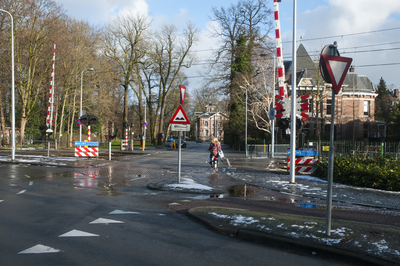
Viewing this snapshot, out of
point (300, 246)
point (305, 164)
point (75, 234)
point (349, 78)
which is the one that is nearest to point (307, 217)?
point (300, 246)

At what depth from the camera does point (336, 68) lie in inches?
192

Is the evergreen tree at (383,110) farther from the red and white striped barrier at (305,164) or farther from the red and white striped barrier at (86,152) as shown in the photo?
the red and white striped barrier at (86,152)

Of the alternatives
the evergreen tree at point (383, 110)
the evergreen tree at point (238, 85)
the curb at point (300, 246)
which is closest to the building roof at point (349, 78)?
the evergreen tree at point (383, 110)

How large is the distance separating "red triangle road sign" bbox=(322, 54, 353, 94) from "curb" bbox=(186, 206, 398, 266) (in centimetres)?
235

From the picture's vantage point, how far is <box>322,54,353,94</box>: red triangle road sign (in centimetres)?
485

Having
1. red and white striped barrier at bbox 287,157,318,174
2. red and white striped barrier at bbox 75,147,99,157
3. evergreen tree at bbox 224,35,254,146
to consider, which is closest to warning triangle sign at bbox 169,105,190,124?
red and white striped barrier at bbox 287,157,318,174

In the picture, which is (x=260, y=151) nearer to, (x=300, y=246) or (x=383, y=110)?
(x=300, y=246)

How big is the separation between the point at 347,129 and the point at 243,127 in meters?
15.5

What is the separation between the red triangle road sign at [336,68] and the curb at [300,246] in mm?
2354

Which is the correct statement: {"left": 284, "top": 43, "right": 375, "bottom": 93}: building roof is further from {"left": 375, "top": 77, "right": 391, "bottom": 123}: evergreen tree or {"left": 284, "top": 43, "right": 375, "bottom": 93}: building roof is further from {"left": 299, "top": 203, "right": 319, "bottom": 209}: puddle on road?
{"left": 299, "top": 203, "right": 319, "bottom": 209}: puddle on road

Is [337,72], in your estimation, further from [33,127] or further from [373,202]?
[33,127]

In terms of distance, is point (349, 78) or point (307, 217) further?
point (349, 78)

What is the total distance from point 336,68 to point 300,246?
2.77 m

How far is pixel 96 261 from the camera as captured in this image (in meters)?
4.10
